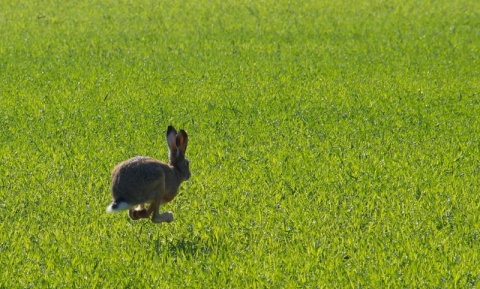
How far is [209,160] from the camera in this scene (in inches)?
383

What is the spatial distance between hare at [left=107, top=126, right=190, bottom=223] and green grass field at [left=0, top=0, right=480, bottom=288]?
0.24 meters

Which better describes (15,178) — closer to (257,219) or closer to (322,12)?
(257,219)

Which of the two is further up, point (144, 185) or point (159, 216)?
point (144, 185)

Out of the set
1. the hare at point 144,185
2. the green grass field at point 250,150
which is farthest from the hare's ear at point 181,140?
the green grass field at point 250,150

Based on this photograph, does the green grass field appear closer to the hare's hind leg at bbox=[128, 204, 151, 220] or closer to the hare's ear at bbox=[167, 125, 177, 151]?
the hare's hind leg at bbox=[128, 204, 151, 220]

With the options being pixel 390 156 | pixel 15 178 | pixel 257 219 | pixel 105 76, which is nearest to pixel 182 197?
pixel 257 219

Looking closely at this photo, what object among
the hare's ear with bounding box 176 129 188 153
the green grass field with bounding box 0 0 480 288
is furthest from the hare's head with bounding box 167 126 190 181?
the green grass field with bounding box 0 0 480 288

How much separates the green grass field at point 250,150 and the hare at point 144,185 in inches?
9.6

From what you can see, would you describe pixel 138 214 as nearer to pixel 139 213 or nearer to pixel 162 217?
pixel 139 213

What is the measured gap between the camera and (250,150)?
1018 cm

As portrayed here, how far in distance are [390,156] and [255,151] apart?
1.33 metres

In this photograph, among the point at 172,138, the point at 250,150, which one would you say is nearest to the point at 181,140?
the point at 172,138

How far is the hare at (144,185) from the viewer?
6.80 m

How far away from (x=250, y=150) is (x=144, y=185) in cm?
344
